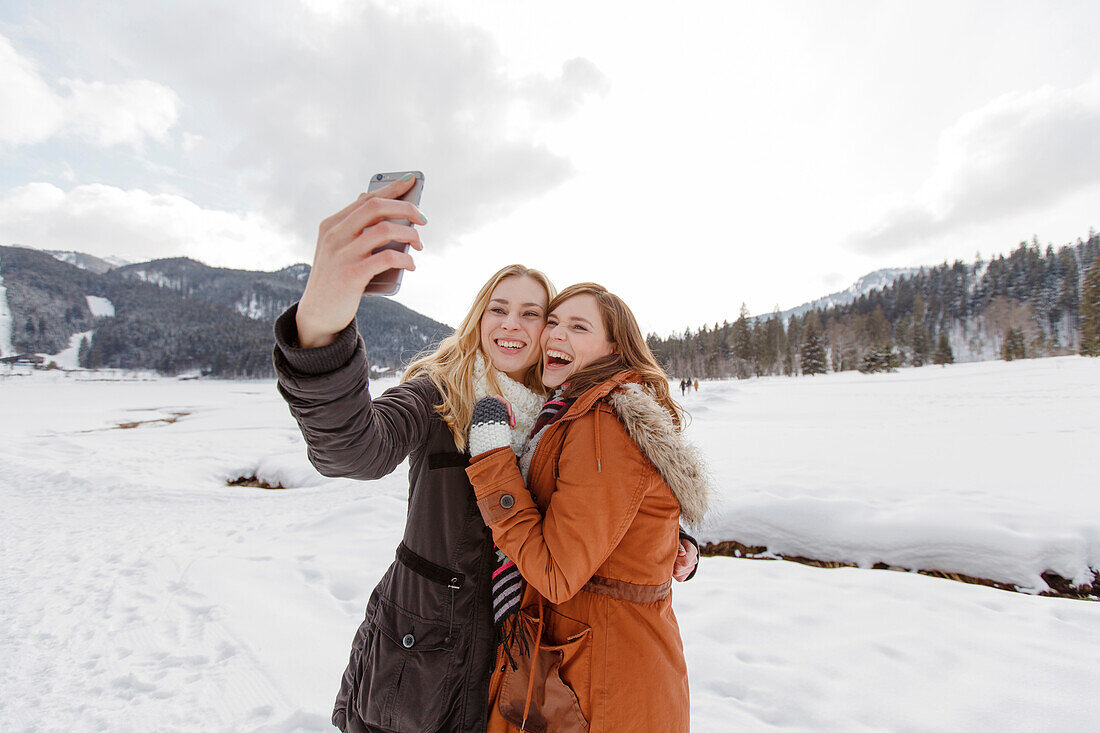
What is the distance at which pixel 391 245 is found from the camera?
1.12 metres

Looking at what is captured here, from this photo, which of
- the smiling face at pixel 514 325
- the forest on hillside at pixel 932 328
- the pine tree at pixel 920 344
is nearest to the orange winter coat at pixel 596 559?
the smiling face at pixel 514 325

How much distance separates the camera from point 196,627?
155 inches

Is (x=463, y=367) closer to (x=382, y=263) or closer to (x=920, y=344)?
(x=382, y=263)

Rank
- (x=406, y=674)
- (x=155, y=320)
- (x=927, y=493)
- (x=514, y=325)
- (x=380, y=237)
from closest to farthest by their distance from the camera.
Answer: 1. (x=380, y=237)
2. (x=406, y=674)
3. (x=514, y=325)
4. (x=927, y=493)
5. (x=155, y=320)

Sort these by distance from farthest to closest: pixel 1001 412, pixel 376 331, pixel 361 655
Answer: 1. pixel 376 331
2. pixel 1001 412
3. pixel 361 655

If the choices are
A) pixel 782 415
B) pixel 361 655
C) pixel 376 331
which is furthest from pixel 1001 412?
pixel 376 331

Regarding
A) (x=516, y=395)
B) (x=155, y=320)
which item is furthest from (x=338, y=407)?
(x=155, y=320)

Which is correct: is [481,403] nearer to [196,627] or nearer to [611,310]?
[611,310]

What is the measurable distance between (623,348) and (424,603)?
136 centimetres

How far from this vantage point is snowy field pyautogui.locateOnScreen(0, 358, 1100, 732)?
2.94 metres

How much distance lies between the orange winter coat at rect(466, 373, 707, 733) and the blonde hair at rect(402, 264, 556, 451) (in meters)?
0.31

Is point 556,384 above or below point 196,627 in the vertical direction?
above

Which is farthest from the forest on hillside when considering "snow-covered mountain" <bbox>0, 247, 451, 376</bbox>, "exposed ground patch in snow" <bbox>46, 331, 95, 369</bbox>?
"exposed ground patch in snow" <bbox>46, 331, 95, 369</bbox>

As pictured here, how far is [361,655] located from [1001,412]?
2173 cm
